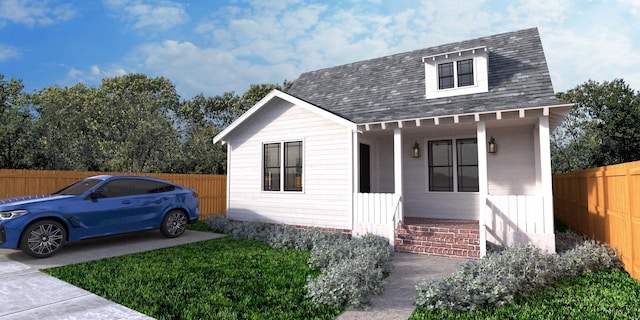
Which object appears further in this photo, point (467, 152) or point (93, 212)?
point (467, 152)

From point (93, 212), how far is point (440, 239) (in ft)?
25.3

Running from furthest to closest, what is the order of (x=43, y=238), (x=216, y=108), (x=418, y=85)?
(x=216, y=108) < (x=418, y=85) < (x=43, y=238)

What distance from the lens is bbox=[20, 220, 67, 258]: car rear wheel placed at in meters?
6.58

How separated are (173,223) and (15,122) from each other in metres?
11.1

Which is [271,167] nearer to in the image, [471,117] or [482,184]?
[471,117]

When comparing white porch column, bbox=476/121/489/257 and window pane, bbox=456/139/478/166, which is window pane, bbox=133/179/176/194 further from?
window pane, bbox=456/139/478/166

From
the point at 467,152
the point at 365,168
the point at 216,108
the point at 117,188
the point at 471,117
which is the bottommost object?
the point at 117,188

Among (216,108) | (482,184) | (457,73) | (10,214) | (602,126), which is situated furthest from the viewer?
(216,108)

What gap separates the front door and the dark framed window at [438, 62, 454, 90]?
111 inches

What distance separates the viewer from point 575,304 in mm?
4176

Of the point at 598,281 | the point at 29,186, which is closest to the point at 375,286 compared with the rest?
the point at 598,281

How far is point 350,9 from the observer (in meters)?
13.8

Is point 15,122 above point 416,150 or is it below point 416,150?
above

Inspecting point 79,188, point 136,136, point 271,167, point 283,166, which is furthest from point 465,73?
point 136,136
